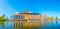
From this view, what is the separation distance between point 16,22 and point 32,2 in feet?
1.31

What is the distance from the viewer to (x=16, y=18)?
207 centimetres

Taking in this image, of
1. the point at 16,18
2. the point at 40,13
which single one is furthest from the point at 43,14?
the point at 16,18

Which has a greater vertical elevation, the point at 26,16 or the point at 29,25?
the point at 26,16

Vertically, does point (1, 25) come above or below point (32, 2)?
below

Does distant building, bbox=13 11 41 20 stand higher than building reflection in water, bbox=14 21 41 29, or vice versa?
distant building, bbox=13 11 41 20

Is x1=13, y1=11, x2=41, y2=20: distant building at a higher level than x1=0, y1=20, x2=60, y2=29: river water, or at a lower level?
higher

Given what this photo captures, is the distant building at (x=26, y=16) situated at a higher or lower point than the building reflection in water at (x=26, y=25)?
higher

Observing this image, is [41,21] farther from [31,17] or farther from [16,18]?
[16,18]

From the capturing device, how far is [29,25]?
2064mm

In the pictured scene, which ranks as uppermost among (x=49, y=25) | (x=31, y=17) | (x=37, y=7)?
(x=37, y=7)

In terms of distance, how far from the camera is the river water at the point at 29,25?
2.03 metres

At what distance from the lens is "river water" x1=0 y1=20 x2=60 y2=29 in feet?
6.66

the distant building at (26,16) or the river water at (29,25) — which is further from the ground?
the distant building at (26,16)

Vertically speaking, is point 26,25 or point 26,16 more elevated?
point 26,16
